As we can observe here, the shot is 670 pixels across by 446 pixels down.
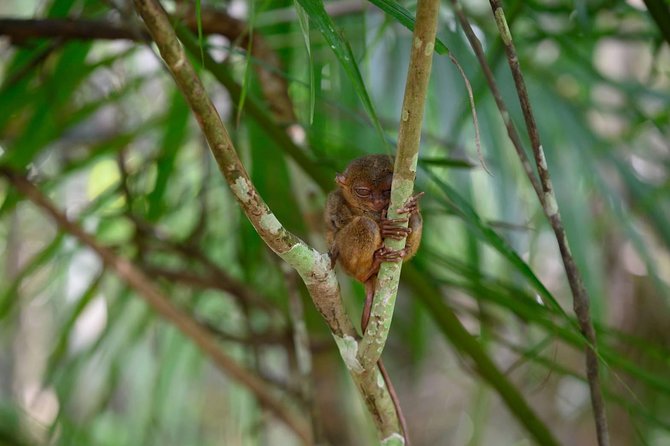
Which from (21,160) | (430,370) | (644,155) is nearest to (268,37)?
(21,160)

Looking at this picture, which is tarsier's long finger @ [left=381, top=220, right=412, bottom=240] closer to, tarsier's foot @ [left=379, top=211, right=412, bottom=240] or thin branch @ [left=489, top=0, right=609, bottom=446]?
tarsier's foot @ [left=379, top=211, right=412, bottom=240]

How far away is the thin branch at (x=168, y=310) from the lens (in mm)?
2135

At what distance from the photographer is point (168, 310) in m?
2.22

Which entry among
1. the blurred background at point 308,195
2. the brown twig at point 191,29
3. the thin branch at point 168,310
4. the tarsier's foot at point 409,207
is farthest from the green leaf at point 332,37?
the thin branch at point 168,310

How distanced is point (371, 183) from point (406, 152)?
1.08 ft

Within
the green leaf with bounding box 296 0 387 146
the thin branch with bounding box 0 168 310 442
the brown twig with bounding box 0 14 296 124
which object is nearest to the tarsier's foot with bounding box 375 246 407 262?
the green leaf with bounding box 296 0 387 146

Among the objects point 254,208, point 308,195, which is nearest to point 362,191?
point 254,208

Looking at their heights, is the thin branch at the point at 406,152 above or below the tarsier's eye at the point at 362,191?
below

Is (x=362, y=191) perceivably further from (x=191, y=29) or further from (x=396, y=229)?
(x=191, y=29)

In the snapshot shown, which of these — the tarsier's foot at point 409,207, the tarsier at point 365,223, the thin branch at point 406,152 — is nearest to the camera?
the thin branch at point 406,152

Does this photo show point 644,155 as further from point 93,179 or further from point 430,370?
point 93,179

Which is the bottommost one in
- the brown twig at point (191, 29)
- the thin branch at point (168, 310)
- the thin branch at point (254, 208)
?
the thin branch at point (254, 208)

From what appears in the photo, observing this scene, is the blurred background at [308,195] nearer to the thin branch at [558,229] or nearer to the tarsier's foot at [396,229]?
the thin branch at [558,229]

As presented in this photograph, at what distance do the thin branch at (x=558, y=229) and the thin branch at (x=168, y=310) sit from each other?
1.13m
